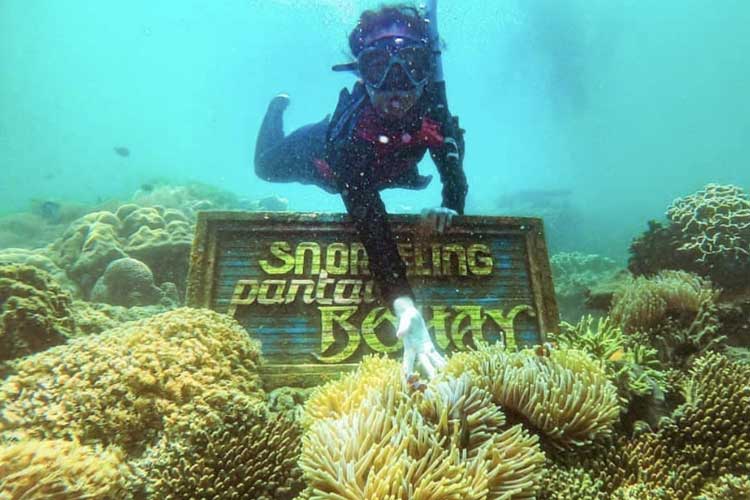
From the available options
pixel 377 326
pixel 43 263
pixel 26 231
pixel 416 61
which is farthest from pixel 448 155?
pixel 26 231

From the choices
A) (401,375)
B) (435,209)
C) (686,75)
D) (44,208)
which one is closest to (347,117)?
(435,209)

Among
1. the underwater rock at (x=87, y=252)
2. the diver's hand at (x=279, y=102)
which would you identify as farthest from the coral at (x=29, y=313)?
the diver's hand at (x=279, y=102)

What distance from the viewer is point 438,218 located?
4777 mm

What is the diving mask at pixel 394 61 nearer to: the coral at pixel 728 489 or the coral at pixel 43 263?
the coral at pixel 728 489

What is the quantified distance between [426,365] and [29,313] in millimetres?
3976

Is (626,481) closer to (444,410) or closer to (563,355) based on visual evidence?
(563,355)

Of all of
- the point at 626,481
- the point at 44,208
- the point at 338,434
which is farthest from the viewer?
the point at 44,208

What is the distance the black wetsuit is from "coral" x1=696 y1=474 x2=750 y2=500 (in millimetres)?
2558

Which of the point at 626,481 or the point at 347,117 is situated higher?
the point at 347,117

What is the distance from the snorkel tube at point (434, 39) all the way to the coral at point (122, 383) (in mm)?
4247

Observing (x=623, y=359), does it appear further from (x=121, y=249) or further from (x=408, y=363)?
(x=121, y=249)

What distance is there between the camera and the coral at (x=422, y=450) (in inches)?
68.6

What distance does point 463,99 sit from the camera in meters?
105

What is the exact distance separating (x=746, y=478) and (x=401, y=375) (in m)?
1.84
